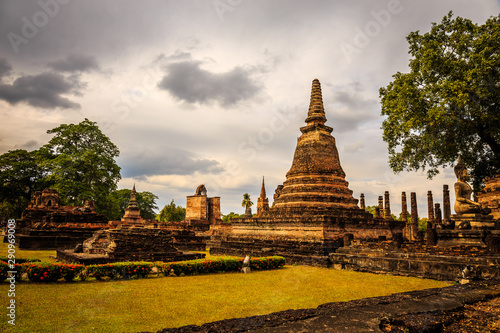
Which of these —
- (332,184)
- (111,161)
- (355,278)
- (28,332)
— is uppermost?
(111,161)

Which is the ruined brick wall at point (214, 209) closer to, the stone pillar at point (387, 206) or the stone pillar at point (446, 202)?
the stone pillar at point (387, 206)

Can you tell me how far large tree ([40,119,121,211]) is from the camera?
103ft

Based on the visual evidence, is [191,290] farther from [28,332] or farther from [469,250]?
[469,250]

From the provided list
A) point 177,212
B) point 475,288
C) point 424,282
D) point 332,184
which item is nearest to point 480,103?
point 332,184

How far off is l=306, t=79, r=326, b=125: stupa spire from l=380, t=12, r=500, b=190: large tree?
4364 millimetres

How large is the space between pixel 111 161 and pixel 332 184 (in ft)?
81.8

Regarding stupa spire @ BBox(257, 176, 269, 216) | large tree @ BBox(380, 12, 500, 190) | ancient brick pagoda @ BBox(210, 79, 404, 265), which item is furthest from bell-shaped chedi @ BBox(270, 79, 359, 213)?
stupa spire @ BBox(257, 176, 269, 216)

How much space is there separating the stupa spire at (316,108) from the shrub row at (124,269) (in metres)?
12.1

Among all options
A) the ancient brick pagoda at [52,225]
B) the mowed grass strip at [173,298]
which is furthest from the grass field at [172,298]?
the ancient brick pagoda at [52,225]

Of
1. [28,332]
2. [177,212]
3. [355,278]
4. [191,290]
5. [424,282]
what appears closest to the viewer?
[28,332]

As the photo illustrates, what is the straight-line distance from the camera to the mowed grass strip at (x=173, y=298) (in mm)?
5328

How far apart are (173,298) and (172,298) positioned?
2 cm

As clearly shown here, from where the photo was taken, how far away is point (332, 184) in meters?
19.9

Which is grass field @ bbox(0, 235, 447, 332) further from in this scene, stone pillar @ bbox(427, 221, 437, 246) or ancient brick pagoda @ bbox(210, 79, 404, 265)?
ancient brick pagoda @ bbox(210, 79, 404, 265)
